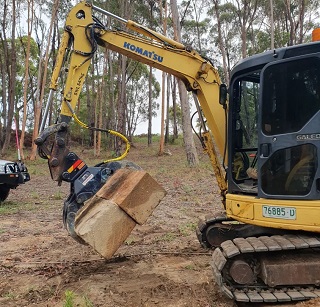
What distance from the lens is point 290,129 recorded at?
4203 mm

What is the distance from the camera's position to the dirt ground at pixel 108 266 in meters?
4.39

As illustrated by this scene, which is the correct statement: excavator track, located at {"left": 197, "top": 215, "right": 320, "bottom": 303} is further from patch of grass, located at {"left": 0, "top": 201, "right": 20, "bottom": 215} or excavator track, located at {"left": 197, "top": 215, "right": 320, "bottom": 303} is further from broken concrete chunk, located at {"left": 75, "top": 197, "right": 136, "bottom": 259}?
patch of grass, located at {"left": 0, "top": 201, "right": 20, "bottom": 215}

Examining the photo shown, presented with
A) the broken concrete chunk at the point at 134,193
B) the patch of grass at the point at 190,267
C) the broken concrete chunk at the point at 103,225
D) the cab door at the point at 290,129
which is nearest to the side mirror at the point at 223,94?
the cab door at the point at 290,129

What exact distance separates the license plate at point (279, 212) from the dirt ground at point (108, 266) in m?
0.85

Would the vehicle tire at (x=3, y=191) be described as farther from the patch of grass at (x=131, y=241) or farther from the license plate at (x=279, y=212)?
the license plate at (x=279, y=212)

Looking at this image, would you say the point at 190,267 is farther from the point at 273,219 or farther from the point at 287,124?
the point at 287,124

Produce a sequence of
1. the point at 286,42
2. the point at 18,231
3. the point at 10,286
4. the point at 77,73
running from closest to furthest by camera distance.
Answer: the point at 10,286 < the point at 77,73 < the point at 18,231 < the point at 286,42

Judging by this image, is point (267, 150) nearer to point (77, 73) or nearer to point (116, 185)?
point (116, 185)

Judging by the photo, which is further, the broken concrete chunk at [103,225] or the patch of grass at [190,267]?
the patch of grass at [190,267]

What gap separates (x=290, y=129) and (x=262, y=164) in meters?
0.47

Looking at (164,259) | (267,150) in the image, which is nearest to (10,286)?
(164,259)

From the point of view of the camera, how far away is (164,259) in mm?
5723

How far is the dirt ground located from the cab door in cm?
120

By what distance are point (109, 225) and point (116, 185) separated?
1.82ft
